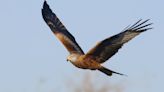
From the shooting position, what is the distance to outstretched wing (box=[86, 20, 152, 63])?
64.6 feet

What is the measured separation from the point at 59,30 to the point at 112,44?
4.97 metres

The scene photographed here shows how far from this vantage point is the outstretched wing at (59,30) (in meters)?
23.0

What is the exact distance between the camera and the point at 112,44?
20.1 meters

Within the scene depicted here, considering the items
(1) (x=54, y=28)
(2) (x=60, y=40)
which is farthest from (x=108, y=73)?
(1) (x=54, y=28)

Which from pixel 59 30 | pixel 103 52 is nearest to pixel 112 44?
pixel 103 52

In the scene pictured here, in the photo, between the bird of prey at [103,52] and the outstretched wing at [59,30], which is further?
the outstretched wing at [59,30]

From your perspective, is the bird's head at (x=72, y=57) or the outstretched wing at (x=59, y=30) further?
the outstretched wing at (x=59, y=30)

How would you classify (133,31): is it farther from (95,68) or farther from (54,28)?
(54,28)

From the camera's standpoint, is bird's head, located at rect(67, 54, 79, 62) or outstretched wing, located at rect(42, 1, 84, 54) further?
outstretched wing, located at rect(42, 1, 84, 54)

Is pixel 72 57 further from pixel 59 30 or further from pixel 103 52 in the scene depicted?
pixel 59 30

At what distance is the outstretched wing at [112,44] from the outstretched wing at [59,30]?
2114mm

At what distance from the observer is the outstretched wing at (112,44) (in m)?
19.7

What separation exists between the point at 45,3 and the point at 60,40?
2.47 m

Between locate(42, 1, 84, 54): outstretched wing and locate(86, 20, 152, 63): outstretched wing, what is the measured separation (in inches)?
83.2
